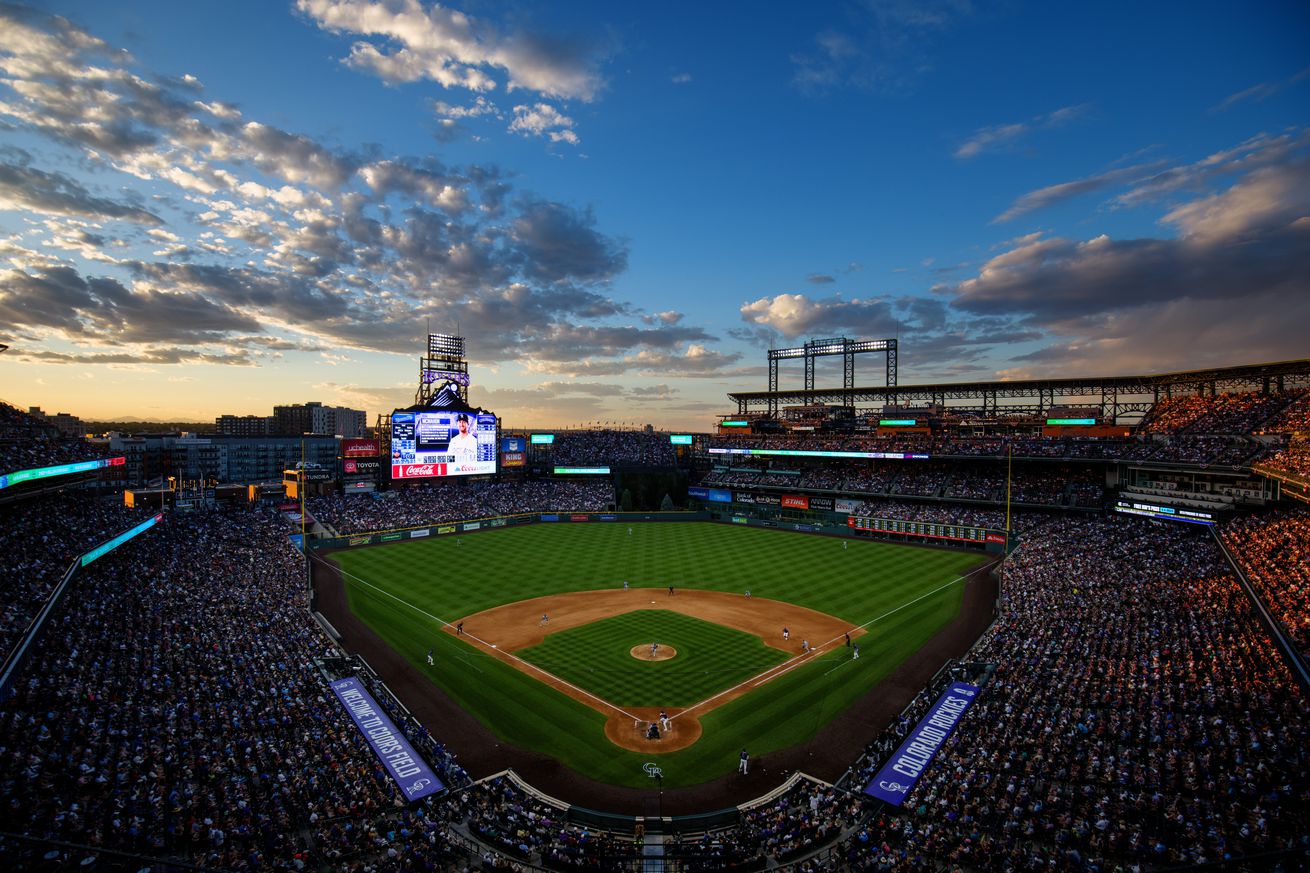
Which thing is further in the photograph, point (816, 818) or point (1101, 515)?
point (1101, 515)

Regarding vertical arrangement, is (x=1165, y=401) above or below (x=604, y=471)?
above

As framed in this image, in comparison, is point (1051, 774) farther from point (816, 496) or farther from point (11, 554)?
point (816, 496)

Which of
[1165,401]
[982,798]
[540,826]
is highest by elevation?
A: [1165,401]

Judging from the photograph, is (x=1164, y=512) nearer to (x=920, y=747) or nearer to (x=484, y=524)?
(x=920, y=747)

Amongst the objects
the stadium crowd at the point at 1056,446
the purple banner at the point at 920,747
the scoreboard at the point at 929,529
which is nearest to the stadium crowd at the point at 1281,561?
the purple banner at the point at 920,747

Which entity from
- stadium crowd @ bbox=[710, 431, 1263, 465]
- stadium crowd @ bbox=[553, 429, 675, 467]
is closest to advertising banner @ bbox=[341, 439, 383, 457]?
stadium crowd @ bbox=[553, 429, 675, 467]

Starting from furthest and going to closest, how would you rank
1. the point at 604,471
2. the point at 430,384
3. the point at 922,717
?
the point at 604,471 < the point at 430,384 < the point at 922,717

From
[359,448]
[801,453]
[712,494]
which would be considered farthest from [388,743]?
[801,453]

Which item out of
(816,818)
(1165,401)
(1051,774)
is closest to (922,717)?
(1051,774)
